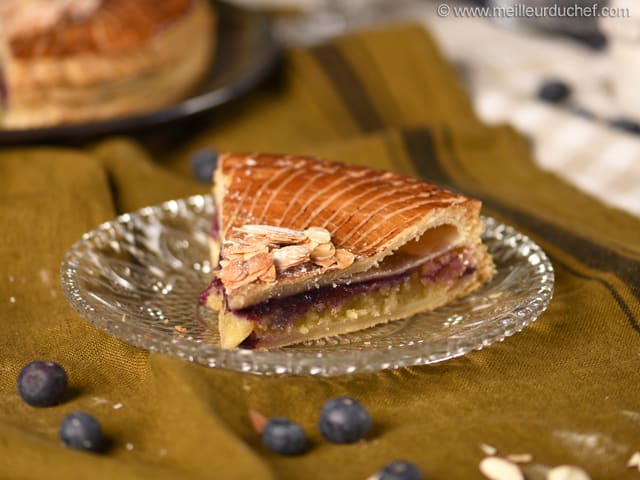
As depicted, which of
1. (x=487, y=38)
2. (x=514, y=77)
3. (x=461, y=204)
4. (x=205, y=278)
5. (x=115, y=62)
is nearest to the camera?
(x=461, y=204)

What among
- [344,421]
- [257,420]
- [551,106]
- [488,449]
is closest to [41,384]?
[257,420]

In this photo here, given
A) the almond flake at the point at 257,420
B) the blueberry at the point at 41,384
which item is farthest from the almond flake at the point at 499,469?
the blueberry at the point at 41,384

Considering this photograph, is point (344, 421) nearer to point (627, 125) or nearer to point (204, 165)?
point (204, 165)

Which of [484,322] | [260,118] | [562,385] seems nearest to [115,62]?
[260,118]

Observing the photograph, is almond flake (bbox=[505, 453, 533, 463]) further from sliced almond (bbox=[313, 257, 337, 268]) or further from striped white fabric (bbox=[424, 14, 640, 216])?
striped white fabric (bbox=[424, 14, 640, 216])

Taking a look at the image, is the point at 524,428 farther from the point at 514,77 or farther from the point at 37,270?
the point at 514,77

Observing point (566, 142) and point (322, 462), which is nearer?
point (322, 462)
